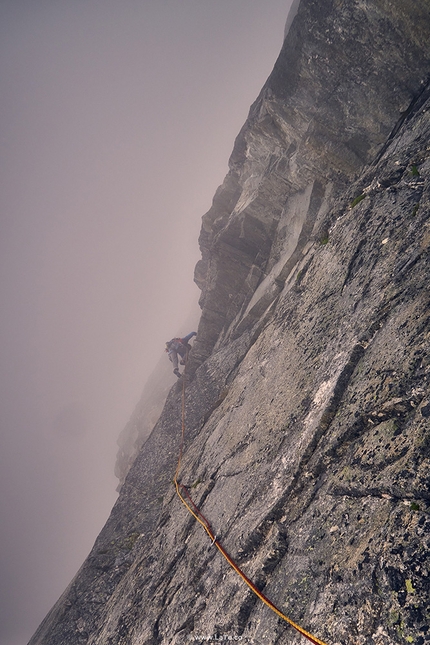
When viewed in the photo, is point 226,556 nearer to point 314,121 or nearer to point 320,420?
point 320,420

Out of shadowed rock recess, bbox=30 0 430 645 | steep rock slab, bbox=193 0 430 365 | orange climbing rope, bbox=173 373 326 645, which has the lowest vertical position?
orange climbing rope, bbox=173 373 326 645

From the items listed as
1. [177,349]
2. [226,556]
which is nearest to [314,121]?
[226,556]

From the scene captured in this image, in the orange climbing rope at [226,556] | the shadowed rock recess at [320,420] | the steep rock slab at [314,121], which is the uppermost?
the steep rock slab at [314,121]

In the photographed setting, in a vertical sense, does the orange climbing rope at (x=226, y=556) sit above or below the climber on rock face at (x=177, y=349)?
below

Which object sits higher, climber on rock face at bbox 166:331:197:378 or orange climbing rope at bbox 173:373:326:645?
climber on rock face at bbox 166:331:197:378

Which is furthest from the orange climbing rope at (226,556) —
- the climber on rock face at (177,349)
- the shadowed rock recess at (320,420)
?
the climber on rock face at (177,349)

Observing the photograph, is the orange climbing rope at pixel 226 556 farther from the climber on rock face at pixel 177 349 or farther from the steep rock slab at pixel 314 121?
the climber on rock face at pixel 177 349

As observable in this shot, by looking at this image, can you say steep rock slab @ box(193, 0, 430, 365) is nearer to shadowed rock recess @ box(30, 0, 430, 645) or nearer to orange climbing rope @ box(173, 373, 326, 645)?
shadowed rock recess @ box(30, 0, 430, 645)

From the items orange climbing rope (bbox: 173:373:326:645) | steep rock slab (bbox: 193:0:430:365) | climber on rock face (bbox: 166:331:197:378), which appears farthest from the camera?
climber on rock face (bbox: 166:331:197:378)

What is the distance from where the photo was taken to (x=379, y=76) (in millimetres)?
12961

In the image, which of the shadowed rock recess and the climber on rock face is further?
the climber on rock face

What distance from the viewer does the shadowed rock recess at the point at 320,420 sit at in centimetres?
526

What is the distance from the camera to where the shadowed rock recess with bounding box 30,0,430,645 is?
526 cm

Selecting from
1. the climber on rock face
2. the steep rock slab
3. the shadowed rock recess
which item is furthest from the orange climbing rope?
the climber on rock face
